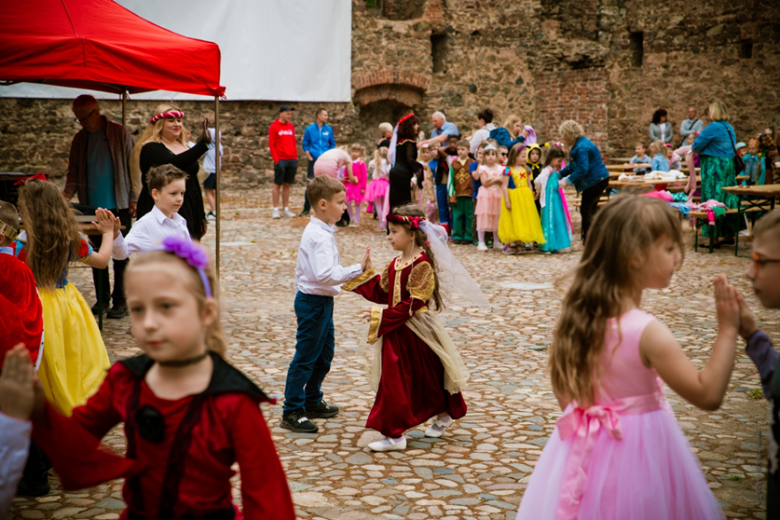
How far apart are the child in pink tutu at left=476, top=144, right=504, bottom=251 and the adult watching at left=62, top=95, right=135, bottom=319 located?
571 cm

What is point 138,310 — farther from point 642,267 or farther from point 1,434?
point 642,267

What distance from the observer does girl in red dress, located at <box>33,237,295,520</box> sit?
1692 millimetres

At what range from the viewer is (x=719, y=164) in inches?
430

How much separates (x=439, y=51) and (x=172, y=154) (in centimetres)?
1623

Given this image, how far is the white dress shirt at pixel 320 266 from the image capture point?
4.02 meters

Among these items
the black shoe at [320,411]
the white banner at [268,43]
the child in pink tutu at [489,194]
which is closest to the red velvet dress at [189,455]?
the black shoe at [320,411]

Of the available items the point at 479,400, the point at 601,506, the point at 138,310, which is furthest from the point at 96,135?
the point at 601,506

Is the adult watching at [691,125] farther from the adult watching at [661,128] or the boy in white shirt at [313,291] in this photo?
the boy in white shirt at [313,291]

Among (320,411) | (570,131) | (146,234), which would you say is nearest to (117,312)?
(146,234)

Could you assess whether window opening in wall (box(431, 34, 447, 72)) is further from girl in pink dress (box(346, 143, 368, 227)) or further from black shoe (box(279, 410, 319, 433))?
black shoe (box(279, 410, 319, 433))

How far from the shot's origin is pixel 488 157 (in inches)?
445

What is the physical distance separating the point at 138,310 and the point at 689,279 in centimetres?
812

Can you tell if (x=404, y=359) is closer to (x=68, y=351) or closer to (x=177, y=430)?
(x=68, y=351)

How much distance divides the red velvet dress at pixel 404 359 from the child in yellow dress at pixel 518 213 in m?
7.10
